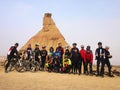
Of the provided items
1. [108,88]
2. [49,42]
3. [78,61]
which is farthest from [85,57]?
[49,42]

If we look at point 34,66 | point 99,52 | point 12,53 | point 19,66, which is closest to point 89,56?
point 99,52

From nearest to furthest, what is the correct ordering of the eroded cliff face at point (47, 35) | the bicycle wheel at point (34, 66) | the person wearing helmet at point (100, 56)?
the person wearing helmet at point (100, 56)
the bicycle wheel at point (34, 66)
the eroded cliff face at point (47, 35)

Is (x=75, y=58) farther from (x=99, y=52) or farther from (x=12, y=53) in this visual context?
(x=12, y=53)

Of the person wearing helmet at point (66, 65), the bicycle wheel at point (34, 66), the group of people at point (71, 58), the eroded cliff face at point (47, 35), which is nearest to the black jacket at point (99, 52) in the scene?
the group of people at point (71, 58)

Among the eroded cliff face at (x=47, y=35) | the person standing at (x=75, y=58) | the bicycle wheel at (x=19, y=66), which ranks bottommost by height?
the bicycle wheel at (x=19, y=66)

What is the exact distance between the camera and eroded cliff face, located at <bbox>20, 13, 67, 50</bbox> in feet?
Result: 197

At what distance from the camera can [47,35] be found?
6109 centimetres

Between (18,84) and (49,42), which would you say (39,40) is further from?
(18,84)

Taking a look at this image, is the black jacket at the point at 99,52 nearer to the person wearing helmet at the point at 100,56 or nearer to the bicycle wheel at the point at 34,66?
the person wearing helmet at the point at 100,56

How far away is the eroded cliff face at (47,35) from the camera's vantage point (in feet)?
197

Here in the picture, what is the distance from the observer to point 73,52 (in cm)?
1772

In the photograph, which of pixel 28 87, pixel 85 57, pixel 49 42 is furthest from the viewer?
pixel 49 42

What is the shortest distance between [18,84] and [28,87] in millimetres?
861

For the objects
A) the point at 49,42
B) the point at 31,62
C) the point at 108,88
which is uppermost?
the point at 49,42
